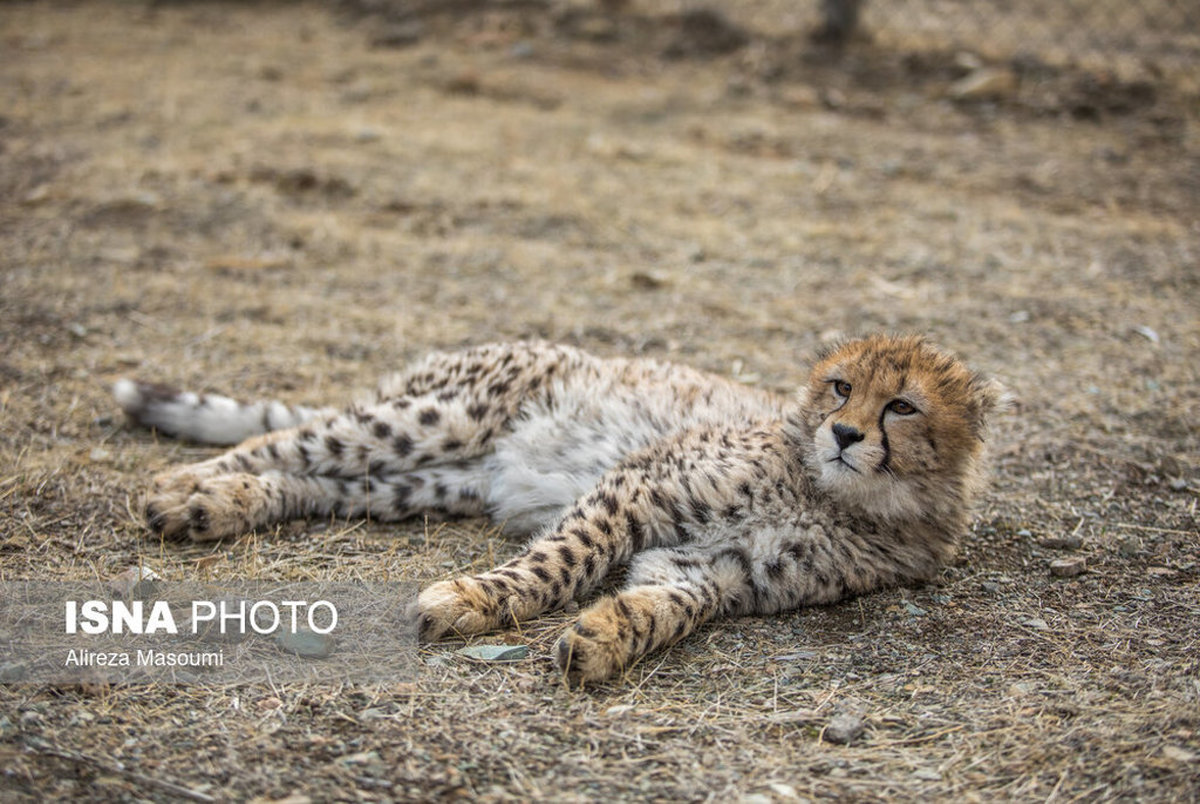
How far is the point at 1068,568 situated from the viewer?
154 inches

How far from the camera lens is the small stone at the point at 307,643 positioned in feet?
10.7

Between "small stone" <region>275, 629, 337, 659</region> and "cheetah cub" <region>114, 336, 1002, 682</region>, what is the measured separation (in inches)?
11.4

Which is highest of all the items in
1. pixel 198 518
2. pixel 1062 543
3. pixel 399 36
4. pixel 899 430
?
pixel 399 36

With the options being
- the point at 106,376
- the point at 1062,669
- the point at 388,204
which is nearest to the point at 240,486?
the point at 106,376

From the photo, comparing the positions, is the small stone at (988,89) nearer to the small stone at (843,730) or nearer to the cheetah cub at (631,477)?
the cheetah cub at (631,477)

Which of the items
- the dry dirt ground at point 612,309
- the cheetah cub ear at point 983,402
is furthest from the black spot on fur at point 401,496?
the cheetah cub ear at point 983,402

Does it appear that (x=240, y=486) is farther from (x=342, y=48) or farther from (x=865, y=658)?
(x=342, y=48)

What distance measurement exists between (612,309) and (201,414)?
237 centimetres

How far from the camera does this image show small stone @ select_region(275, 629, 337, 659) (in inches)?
129

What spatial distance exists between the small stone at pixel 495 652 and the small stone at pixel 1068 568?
1897mm

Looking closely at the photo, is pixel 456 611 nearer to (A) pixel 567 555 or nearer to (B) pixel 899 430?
(A) pixel 567 555

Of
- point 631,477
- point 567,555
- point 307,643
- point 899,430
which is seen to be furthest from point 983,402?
point 307,643

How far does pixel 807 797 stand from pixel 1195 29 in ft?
31.1

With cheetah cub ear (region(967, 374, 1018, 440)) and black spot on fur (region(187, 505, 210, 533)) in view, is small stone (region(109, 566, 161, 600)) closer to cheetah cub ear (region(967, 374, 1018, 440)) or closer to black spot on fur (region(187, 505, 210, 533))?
black spot on fur (region(187, 505, 210, 533))
